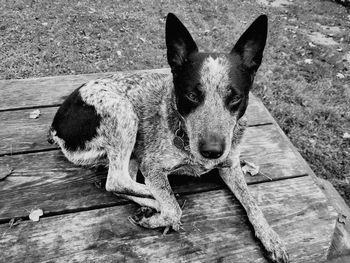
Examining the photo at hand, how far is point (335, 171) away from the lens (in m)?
4.32

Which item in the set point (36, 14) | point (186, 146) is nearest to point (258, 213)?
point (186, 146)

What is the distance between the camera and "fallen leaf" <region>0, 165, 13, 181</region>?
263 cm

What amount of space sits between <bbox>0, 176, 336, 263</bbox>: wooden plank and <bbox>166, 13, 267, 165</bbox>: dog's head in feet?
1.52

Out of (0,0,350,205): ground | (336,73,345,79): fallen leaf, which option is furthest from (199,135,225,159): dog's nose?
(336,73,345,79): fallen leaf

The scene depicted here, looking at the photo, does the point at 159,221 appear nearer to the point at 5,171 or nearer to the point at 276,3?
the point at 5,171

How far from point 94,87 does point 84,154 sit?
0.59 m

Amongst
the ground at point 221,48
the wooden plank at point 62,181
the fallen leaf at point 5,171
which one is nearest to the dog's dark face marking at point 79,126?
the wooden plank at point 62,181

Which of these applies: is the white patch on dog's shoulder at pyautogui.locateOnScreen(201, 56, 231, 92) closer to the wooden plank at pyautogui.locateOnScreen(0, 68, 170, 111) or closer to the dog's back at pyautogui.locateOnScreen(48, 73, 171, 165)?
the dog's back at pyautogui.locateOnScreen(48, 73, 171, 165)

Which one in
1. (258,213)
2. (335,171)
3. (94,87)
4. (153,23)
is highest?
(94,87)

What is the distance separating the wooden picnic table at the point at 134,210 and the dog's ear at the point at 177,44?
38.5 inches

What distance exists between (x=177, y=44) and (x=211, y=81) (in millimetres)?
419

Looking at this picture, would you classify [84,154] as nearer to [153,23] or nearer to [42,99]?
[42,99]

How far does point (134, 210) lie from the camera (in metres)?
2.51

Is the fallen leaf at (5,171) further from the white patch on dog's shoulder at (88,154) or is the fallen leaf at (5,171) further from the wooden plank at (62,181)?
the white patch on dog's shoulder at (88,154)
